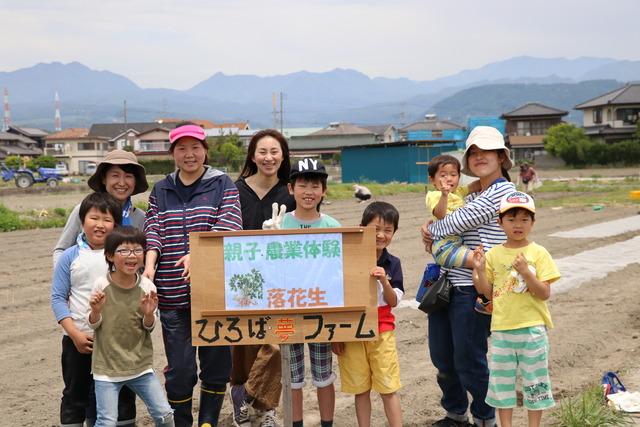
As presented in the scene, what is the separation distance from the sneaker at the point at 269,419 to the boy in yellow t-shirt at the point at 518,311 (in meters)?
1.56

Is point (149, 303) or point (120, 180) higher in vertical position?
point (120, 180)

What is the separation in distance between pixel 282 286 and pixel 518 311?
1.31 meters

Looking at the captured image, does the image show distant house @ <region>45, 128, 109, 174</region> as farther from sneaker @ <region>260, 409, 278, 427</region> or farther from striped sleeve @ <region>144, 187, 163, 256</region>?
striped sleeve @ <region>144, 187, 163, 256</region>

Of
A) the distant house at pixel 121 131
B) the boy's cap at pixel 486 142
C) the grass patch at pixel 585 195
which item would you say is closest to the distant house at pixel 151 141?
the distant house at pixel 121 131

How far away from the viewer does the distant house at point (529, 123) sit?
6920cm

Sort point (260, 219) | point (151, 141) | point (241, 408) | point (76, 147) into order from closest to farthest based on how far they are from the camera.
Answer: point (260, 219), point (241, 408), point (151, 141), point (76, 147)

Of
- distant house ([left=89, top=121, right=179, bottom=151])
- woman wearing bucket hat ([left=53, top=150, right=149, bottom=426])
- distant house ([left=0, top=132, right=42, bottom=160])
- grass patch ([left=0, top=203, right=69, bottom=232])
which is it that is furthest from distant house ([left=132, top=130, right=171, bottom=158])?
woman wearing bucket hat ([left=53, top=150, right=149, bottom=426])

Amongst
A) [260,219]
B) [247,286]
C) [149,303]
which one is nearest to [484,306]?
[247,286]

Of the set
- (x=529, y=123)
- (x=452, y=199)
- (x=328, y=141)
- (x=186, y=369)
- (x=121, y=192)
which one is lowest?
(x=186, y=369)

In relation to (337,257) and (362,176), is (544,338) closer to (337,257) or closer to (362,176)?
(337,257)

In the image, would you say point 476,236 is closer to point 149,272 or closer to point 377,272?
point 377,272

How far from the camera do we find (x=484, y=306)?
13.5 feet

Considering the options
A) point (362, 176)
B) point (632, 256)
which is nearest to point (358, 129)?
point (362, 176)

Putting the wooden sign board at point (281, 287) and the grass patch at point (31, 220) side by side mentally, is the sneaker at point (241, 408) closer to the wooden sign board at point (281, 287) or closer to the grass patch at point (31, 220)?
the wooden sign board at point (281, 287)
